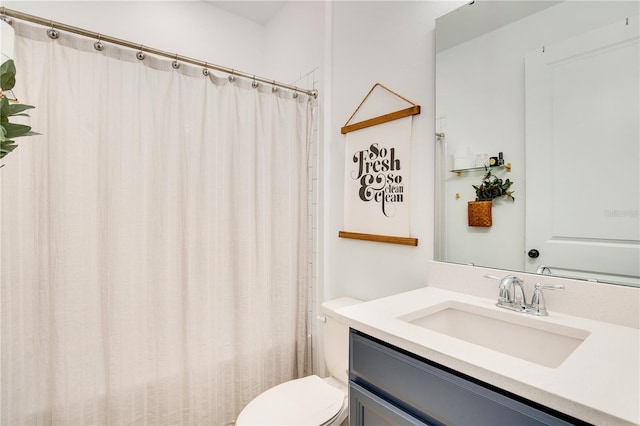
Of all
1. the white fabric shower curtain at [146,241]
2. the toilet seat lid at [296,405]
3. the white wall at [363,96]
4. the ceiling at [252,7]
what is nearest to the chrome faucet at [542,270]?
the white wall at [363,96]

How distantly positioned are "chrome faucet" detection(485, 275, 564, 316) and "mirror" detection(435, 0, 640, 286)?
3.6 inches

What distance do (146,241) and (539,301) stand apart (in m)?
1.55

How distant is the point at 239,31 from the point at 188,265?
1863mm

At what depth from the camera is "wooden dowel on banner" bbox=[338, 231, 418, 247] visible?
4.73 feet

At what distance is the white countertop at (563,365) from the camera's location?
1.79ft

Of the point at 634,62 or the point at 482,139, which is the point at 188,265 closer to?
the point at 482,139

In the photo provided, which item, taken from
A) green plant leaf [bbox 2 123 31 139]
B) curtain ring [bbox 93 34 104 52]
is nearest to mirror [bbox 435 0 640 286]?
green plant leaf [bbox 2 123 31 139]

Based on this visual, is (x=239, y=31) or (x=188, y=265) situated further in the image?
(x=239, y=31)

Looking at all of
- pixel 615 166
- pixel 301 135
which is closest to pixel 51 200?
pixel 301 135

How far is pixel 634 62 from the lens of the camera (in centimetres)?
90

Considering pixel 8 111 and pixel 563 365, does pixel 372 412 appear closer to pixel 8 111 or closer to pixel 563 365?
pixel 563 365

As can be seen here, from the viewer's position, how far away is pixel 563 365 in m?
0.66

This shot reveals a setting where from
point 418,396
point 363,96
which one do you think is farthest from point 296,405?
point 363,96

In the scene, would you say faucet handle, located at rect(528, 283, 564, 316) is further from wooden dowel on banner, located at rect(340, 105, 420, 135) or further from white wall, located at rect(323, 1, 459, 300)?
wooden dowel on banner, located at rect(340, 105, 420, 135)
